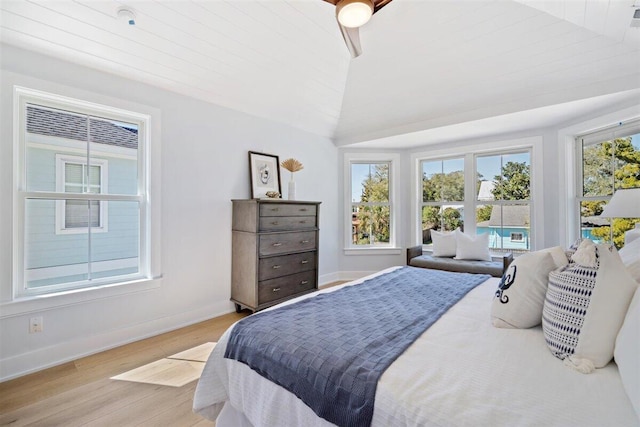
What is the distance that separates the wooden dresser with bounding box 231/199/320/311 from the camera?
3186mm

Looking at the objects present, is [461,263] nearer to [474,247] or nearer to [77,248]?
[474,247]

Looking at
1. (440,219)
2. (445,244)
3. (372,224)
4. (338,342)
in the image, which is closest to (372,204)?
(372,224)

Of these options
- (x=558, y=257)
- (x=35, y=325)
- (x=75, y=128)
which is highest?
(x=75, y=128)

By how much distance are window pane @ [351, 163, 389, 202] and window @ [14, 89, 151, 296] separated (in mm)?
3150

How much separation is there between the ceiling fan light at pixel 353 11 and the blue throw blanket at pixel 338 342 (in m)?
1.59

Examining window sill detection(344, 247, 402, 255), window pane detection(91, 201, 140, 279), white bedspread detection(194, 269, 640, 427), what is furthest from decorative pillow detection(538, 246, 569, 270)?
window sill detection(344, 247, 402, 255)

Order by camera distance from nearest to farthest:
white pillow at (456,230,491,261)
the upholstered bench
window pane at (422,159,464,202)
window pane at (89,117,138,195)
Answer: window pane at (89,117,138,195) → the upholstered bench → white pillow at (456,230,491,261) → window pane at (422,159,464,202)

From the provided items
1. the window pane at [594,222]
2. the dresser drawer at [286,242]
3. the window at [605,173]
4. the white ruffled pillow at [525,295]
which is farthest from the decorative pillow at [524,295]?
the window pane at [594,222]

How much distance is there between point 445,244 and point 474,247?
1.27ft

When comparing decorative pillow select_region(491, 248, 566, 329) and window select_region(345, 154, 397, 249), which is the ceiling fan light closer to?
decorative pillow select_region(491, 248, 566, 329)

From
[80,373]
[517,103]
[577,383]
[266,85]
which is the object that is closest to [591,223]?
[517,103]

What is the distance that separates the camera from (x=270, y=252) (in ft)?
10.8

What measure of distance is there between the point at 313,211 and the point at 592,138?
10.6 feet

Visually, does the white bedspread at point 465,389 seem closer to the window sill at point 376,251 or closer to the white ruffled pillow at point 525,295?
the white ruffled pillow at point 525,295
